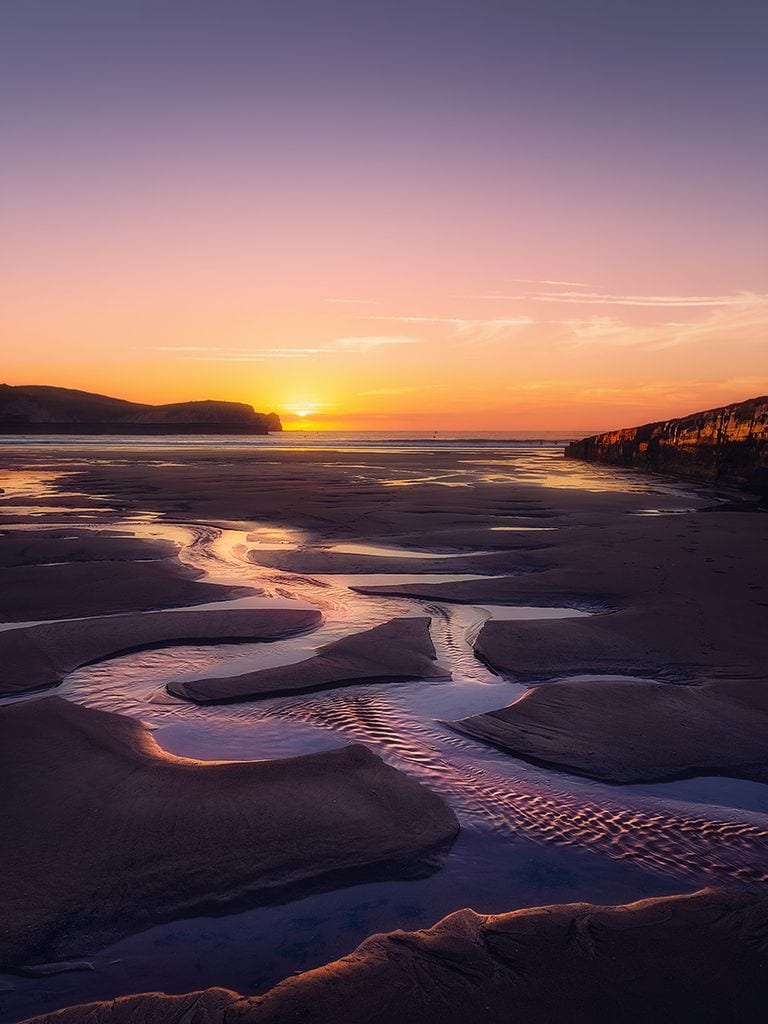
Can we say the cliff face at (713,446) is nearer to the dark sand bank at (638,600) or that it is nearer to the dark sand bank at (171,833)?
the dark sand bank at (638,600)

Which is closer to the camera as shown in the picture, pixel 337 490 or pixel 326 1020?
pixel 326 1020

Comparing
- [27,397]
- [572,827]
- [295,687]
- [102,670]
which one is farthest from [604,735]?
[27,397]

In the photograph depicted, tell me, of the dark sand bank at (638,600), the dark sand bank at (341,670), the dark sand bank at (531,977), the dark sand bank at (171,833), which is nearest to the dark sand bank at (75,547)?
the dark sand bank at (638,600)

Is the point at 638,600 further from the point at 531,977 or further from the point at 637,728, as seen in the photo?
the point at 531,977

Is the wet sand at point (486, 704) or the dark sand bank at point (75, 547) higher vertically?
the dark sand bank at point (75, 547)

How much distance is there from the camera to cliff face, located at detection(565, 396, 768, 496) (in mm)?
13898

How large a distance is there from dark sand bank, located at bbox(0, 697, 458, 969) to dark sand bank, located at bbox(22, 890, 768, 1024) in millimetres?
319

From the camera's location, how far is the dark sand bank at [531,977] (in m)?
1.46

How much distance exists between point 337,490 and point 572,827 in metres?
12.1

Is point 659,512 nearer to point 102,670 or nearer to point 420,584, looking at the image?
point 420,584

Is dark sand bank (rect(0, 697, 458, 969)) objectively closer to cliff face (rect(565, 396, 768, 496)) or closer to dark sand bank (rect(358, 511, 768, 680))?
dark sand bank (rect(358, 511, 768, 680))

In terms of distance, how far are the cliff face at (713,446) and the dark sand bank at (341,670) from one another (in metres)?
11.9

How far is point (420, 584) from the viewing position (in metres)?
5.75

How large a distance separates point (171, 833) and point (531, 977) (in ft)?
3.96
